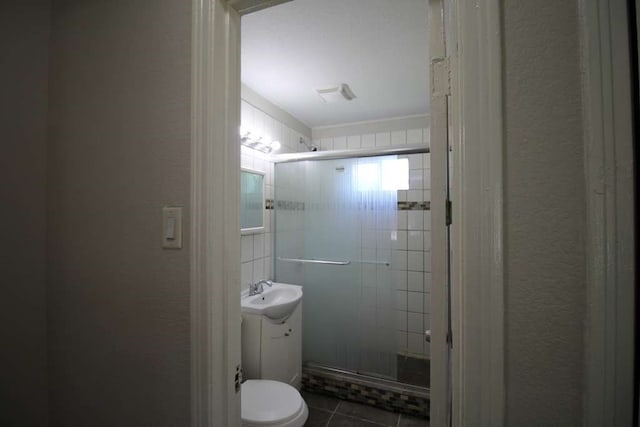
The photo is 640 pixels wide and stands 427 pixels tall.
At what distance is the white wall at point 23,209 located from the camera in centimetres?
84

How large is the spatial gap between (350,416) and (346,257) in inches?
42.4

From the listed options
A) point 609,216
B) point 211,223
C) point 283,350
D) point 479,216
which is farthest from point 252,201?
point 609,216

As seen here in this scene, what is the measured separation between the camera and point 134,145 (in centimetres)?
78

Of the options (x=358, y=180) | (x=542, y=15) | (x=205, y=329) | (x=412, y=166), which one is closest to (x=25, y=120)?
(x=205, y=329)

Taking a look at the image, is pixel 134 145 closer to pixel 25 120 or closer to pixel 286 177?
pixel 25 120

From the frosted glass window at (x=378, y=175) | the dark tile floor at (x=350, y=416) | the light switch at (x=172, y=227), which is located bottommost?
the dark tile floor at (x=350, y=416)

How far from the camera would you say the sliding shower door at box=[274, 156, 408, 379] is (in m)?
1.99

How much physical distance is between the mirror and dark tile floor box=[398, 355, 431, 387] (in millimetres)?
1706

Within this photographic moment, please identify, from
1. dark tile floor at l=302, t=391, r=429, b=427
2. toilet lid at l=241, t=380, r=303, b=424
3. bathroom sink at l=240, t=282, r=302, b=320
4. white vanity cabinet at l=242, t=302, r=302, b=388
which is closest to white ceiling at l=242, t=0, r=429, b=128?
bathroom sink at l=240, t=282, r=302, b=320

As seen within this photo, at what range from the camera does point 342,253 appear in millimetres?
2105

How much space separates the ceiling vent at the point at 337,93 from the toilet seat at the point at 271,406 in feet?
6.67

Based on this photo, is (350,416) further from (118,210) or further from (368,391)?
(118,210)

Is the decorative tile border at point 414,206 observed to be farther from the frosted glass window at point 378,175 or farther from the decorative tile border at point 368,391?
the decorative tile border at point 368,391

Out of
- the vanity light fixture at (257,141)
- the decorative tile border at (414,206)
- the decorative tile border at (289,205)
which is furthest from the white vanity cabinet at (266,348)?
the decorative tile border at (414,206)
